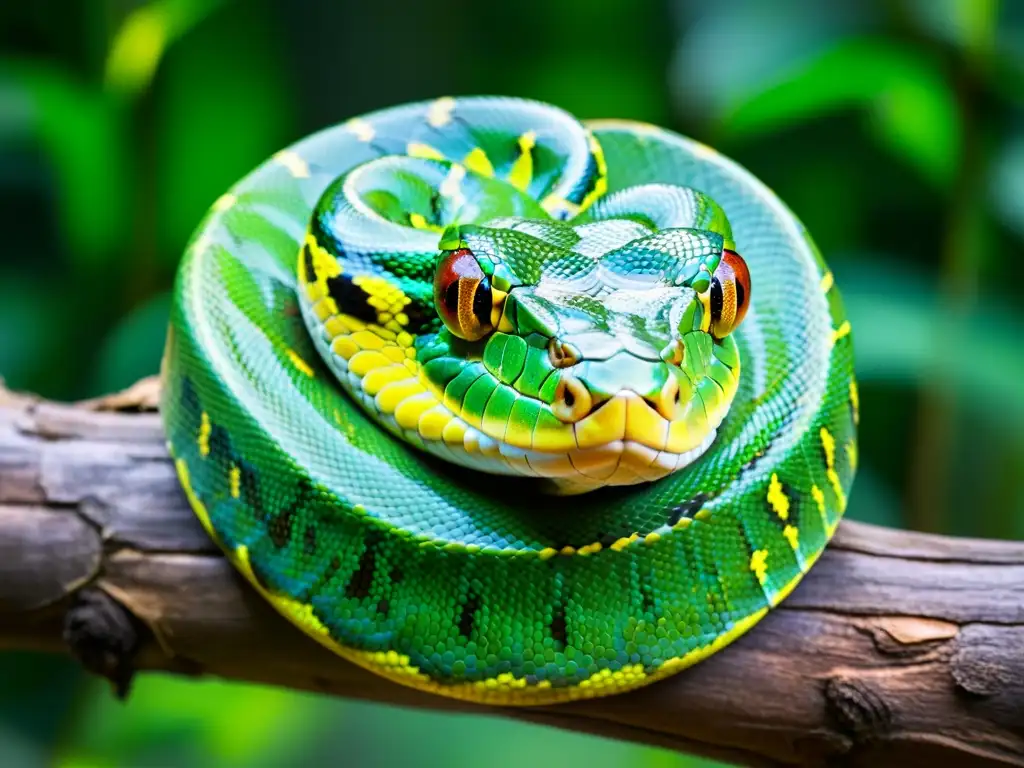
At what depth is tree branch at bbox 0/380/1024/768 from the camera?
5.49 ft

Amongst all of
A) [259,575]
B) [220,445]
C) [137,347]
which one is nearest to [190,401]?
[220,445]

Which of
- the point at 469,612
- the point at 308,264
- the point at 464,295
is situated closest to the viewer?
the point at 464,295

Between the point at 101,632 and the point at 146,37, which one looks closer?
the point at 101,632

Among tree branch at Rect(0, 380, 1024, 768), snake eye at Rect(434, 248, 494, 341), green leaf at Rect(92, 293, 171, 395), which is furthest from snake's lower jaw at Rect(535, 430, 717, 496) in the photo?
green leaf at Rect(92, 293, 171, 395)

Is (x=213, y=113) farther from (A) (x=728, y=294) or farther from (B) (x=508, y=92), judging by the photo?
(A) (x=728, y=294)

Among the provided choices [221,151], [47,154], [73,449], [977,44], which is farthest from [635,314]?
[47,154]

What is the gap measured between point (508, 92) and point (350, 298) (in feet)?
8.64

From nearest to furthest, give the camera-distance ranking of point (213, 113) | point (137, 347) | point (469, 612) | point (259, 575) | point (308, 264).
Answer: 1. point (469, 612)
2. point (259, 575)
3. point (308, 264)
4. point (137, 347)
5. point (213, 113)

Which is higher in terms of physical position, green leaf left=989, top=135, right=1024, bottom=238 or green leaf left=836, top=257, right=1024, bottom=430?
green leaf left=989, top=135, right=1024, bottom=238

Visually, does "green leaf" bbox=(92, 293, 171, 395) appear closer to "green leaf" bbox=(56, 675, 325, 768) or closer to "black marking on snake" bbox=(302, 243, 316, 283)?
"green leaf" bbox=(56, 675, 325, 768)

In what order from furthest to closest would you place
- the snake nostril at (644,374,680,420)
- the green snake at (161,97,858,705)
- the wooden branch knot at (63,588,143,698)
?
the wooden branch knot at (63,588,143,698) < the green snake at (161,97,858,705) < the snake nostril at (644,374,680,420)

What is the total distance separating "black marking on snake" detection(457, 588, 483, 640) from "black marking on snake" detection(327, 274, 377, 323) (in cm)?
50

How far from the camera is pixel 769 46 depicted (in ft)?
11.0

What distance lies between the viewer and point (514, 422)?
4.30ft
